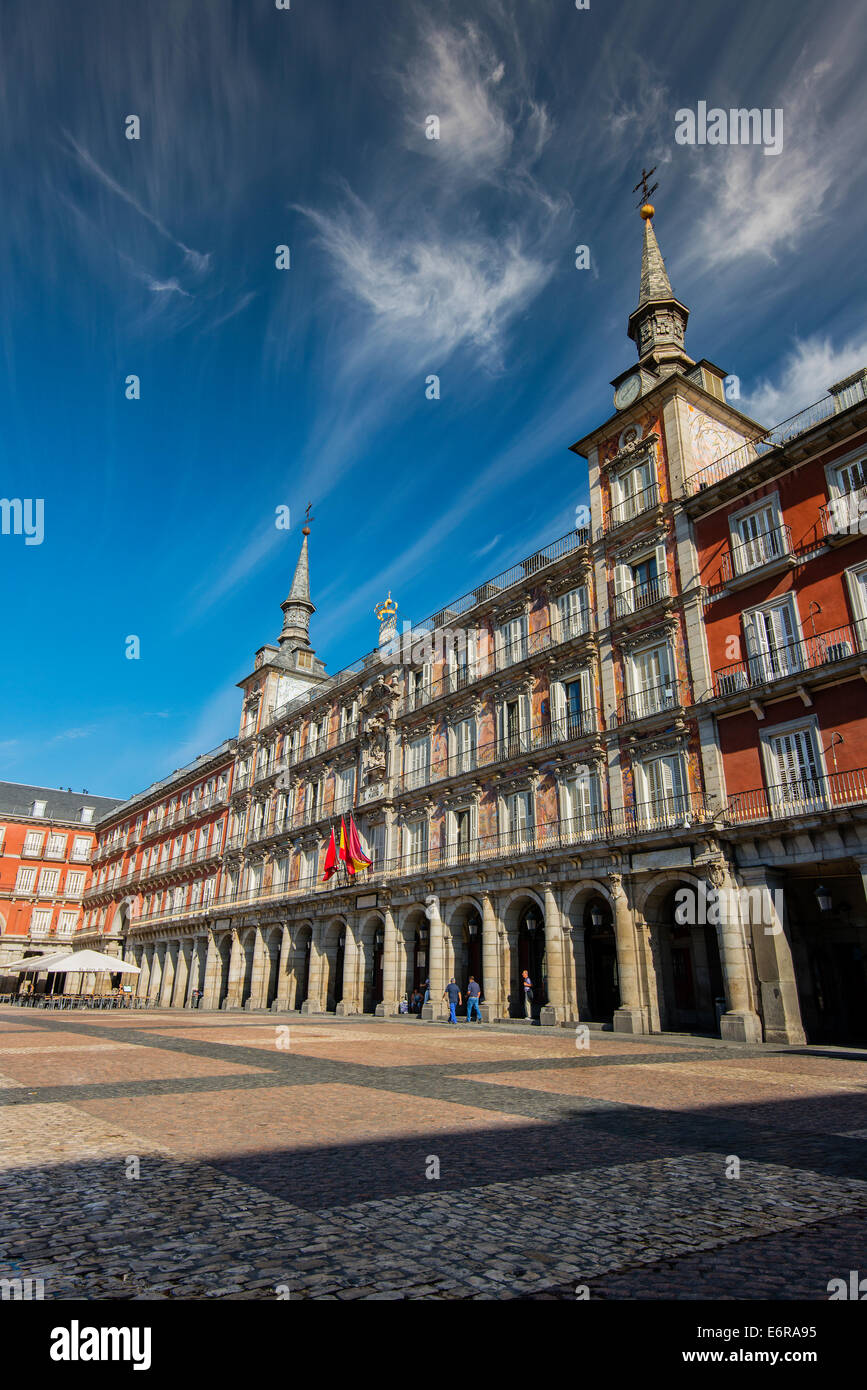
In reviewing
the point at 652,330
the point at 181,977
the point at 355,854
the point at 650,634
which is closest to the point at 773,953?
the point at 650,634

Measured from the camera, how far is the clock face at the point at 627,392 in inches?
1138

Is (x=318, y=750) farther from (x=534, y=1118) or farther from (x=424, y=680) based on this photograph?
(x=534, y=1118)

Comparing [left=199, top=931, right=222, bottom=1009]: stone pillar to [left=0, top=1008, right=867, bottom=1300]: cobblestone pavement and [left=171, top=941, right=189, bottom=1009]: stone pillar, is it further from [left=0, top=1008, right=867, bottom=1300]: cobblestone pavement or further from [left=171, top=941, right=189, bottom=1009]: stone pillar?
[left=0, top=1008, right=867, bottom=1300]: cobblestone pavement

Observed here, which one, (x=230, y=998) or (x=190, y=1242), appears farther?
(x=230, y=998)

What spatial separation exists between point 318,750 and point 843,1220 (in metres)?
40.0

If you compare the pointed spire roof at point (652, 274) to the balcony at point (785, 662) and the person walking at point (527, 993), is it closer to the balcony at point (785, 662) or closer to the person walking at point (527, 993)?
the balcony at point (785, 662)

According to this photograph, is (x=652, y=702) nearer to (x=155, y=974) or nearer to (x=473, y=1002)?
(x=473, y=1002)

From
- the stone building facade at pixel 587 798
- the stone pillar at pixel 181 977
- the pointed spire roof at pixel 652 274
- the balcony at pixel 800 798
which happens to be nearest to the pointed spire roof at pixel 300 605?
the stone building facade at pixel 587 798

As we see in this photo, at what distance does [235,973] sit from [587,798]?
94.4 feet

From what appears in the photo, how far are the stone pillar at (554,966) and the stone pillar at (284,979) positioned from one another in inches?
760

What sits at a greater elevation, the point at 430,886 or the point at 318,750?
the point at 318,750

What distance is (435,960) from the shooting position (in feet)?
101
